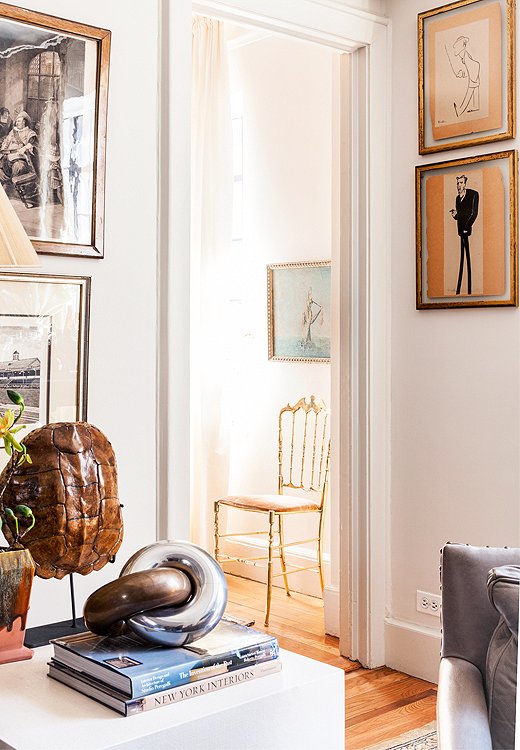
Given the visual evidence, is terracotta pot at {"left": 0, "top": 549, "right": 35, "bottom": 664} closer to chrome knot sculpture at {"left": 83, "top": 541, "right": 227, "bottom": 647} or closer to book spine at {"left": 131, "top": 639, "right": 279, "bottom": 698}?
chrome knot sculpture at {"left": 83, "top": 541, "right": 227, "bottom": 647}

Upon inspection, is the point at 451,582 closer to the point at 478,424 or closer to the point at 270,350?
the point at 478,424

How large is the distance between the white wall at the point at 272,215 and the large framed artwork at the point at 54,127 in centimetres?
197

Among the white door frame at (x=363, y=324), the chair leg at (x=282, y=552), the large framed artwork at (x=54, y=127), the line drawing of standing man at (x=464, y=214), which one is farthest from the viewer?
the chair leg at (x=282, y=552)

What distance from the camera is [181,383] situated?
2.76m

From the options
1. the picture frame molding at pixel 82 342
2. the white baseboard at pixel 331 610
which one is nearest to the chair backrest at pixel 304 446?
the white baseboard at pixel 331 610

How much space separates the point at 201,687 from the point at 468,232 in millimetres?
2220

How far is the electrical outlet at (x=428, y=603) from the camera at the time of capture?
3.27m

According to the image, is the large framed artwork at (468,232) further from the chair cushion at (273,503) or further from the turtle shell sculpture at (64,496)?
the turtle shell sculpture at (64,496)

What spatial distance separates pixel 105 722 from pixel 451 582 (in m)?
0.86

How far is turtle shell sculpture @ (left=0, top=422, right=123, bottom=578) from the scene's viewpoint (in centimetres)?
164

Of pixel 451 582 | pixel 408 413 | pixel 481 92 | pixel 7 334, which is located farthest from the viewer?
pixel 408 413

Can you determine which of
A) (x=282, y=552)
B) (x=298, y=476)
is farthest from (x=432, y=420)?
(x=282, y=552)

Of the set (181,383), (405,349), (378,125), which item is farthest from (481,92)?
(181,383)

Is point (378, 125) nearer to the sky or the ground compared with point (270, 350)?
nearer to the sky
